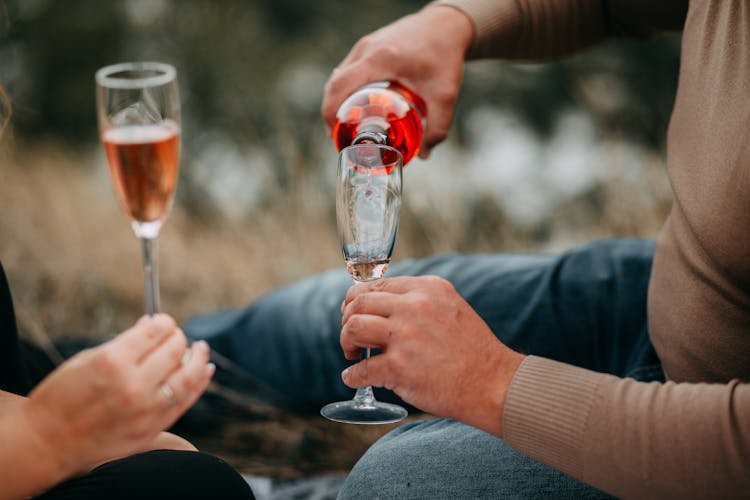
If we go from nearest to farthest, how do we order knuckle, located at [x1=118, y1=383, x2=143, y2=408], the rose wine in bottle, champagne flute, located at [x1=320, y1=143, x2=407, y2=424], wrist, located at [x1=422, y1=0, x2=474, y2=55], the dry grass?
knuckle, located at [x1=118, y1=383, x2=143, y2=408] → champagne flute, located at [x1=320, y1=143, x2=407, y2=424] → the rose wine in bottle → wrist, located at [x1=422, y1=0, x2=474, y2=55] → the dry grass

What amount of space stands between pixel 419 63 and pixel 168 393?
683 mm

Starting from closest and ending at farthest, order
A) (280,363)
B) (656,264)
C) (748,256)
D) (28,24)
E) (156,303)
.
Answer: (156,303) → (748,256) → (656,264) → (280,363) → (28,24)

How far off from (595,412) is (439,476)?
259mm

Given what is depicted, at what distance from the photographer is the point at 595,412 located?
2.89 ft

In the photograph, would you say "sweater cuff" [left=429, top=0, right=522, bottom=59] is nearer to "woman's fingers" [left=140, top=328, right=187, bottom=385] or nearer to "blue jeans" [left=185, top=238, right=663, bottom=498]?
"blue jeans" [left=185, top=238, right=663, bottom=498]

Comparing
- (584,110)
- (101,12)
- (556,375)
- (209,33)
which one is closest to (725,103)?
(556,375)

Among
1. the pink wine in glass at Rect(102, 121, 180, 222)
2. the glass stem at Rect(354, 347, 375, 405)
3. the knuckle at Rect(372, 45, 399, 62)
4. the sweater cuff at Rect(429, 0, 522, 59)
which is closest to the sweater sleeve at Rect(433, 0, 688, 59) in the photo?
the sweater cuff at Rect(429, 0, 522, 59)

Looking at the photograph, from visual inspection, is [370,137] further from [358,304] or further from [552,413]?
[552,413]

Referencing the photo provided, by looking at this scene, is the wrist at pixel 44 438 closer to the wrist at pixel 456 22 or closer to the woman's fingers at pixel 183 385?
Answer: the woman's fingers at pixel 183 385

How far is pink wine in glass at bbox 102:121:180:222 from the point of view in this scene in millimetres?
803

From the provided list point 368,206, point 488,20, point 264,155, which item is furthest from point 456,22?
point 264,155

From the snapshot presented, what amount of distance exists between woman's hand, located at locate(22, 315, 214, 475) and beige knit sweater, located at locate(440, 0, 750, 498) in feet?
1.13

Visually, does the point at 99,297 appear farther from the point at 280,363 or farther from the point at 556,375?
the point at 556,375

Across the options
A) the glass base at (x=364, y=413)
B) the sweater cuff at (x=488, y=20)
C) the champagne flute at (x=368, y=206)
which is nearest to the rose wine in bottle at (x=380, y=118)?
the champagne flute at (x=368, y=206)
